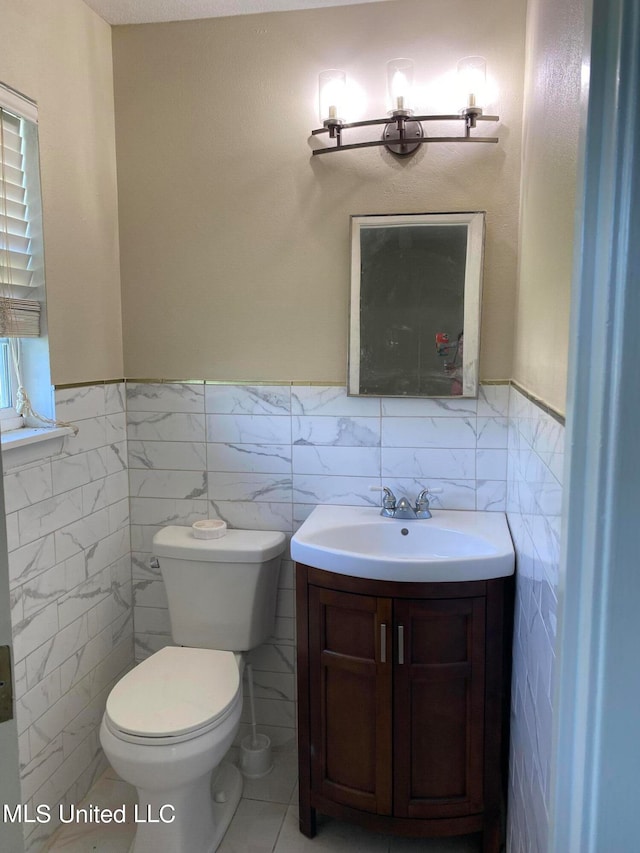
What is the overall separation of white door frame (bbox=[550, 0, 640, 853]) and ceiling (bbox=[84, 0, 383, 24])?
5.33 ft

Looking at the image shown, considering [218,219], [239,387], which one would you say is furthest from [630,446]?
[218,219]

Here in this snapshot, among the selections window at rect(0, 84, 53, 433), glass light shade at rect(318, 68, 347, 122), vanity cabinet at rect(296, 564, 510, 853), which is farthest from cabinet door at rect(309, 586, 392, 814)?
glass light shade at rect(318, 68, 347, 122)

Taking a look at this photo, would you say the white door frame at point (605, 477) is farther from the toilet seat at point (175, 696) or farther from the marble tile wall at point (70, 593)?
the marble tile wall at point (70, 593)

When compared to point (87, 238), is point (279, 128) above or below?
above

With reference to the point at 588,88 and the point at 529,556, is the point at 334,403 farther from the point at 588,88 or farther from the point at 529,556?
the point at 588,88

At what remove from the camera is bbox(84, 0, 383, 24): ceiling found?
2.06 metres

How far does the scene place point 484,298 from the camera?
2.10 m

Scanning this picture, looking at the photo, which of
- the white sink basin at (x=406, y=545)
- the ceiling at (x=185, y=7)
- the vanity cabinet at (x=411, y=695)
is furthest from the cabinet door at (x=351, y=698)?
the ceiling at (x=185, y=7)

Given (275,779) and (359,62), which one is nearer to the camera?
(359,62)

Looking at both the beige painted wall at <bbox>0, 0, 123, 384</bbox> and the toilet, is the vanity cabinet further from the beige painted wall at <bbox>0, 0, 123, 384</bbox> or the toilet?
the beige painted wall at <bbox>0, 0, 123, 384</bbox>

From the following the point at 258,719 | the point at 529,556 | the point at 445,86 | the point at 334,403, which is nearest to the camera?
the point at 529,556

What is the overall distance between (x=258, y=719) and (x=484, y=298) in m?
1.72

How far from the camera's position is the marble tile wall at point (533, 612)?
1.12 metres

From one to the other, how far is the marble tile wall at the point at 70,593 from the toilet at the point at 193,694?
23 cm
